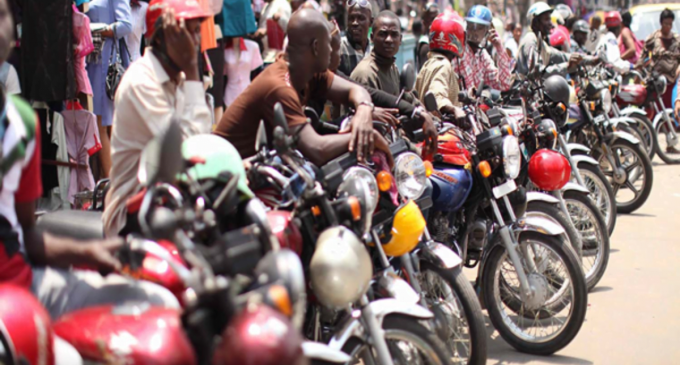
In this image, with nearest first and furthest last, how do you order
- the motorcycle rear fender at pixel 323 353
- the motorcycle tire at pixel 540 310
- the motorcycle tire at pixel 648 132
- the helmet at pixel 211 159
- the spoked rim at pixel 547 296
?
the helmet at pixel 211 159
the motorcycle rear fender at pixel 323 353
the motorcycle tire at pixel 540 310
the spoked rim at pixel 547 296
the motorcycle tire at pixel 648 132

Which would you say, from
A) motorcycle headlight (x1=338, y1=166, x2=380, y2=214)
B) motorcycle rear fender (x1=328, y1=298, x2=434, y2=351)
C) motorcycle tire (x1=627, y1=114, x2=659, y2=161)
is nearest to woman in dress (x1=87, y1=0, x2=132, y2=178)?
motorcycle headlight (x1=338, y1=166, x2=380, y2=214)

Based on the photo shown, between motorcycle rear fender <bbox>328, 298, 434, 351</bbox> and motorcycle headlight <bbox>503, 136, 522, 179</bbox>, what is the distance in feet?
5.52

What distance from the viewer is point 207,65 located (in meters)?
6.84

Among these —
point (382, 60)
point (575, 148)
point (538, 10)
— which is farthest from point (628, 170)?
point (382, 60)

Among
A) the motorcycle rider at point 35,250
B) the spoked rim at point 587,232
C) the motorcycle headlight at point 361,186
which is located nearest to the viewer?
the motorcycle rider at point 35,250

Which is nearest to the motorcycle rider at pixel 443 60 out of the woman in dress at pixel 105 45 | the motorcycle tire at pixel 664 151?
the woman in dress at pixel 105 45

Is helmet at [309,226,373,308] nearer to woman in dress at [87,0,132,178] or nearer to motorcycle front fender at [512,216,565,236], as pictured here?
motorcycle front fender at [512,216,565,236]

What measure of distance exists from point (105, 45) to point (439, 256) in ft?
12.5

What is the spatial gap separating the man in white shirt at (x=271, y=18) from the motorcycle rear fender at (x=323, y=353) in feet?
22.0

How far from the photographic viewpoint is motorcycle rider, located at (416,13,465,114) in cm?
550

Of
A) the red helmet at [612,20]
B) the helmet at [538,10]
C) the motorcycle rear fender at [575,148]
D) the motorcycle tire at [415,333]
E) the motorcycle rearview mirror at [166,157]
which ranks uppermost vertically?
the motorcycle rearview mirror at [166,157]

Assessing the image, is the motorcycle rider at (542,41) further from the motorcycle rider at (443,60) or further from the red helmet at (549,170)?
the red helmet at (549,170)

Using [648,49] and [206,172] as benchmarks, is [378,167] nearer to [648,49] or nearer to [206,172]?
[206,172]

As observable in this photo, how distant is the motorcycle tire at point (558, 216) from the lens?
4922 millimetres
